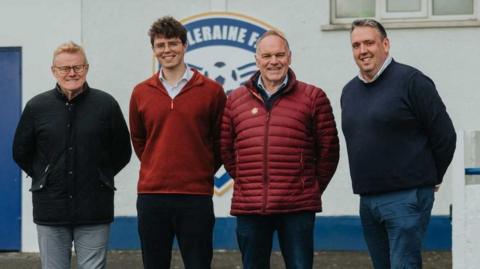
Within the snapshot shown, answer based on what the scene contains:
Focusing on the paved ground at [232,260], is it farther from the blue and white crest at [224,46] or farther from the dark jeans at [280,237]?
the dark jeans at [280,237]

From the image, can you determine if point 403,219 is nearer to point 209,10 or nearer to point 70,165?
point 70,165

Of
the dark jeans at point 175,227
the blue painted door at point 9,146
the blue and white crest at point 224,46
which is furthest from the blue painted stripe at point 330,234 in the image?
the dark jeans at point 175,227

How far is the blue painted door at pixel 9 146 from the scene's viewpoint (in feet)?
29.8

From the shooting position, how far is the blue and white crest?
8922mm

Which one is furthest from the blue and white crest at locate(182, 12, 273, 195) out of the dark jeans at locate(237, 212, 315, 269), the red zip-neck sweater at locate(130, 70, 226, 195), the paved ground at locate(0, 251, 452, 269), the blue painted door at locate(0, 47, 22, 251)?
the dark jeans at locate(237, 212, 315, 269)

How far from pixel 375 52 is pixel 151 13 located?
4.13 meters

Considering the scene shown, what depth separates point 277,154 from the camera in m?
5.40

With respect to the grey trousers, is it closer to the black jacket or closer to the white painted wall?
the black jacket

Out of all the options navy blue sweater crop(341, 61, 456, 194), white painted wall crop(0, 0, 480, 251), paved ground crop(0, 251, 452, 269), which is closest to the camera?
navy blue sweater crop(341, 61, 456, 194)

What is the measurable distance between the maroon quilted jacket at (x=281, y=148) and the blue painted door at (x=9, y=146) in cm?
411

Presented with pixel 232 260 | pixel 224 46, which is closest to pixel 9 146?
pixel 224 46

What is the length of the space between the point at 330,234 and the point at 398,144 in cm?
382

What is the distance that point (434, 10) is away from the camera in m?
8.93

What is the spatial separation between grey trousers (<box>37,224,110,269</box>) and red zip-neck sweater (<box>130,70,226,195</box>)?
0.41m
